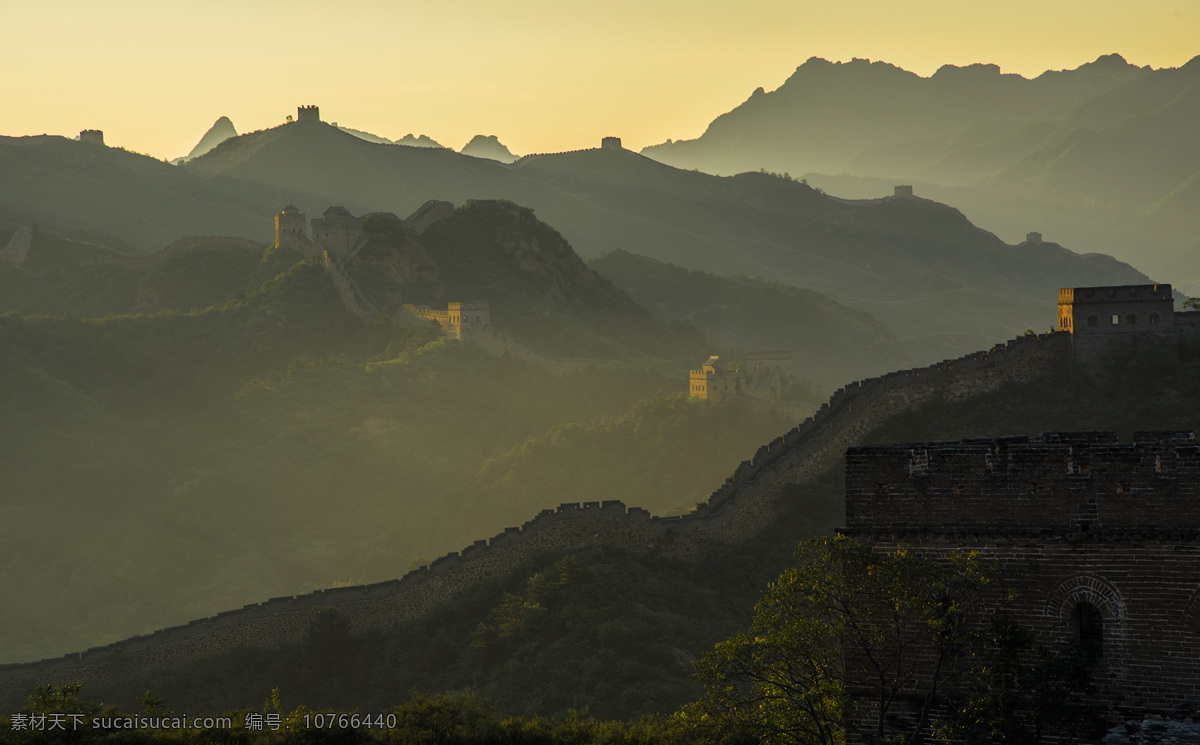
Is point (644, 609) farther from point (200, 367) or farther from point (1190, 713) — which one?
point (200, 367)

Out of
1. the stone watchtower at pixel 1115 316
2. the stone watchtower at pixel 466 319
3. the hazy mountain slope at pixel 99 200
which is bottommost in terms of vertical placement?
the stone watchtower at pixel 1115 316

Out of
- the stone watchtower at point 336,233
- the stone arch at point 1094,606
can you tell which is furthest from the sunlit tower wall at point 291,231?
the stone arch at point 1094,606

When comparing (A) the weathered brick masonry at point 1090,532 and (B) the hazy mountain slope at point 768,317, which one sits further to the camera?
(B) the hazy mountain slope at point 768,317

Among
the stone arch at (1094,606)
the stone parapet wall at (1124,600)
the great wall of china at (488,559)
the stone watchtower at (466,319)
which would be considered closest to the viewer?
the stone parapet wall at (1124,600)

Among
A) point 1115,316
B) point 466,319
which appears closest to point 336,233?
point 466,319

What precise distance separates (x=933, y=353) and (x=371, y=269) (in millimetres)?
82627

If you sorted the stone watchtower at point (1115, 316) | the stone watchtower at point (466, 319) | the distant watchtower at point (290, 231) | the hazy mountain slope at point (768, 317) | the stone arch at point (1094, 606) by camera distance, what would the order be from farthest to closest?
the hazy mountain slope at point (768, 317), the distant watchtower at point (290, 231), the stone watchtower at point (466, 319), the stone watchtower at point (1115, 316), the stone arch at point (1094, 606)

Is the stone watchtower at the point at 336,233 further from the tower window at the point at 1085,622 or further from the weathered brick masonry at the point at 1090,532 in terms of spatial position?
the tower window at the point at 1085,622

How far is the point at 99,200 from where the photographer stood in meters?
180

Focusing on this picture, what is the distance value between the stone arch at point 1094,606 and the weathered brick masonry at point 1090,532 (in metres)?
0.01

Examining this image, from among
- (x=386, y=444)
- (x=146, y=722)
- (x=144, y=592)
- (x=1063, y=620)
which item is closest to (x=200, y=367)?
(x=386, y=444)

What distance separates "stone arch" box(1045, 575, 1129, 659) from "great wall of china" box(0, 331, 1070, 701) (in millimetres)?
32570

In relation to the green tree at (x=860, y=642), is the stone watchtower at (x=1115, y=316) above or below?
above

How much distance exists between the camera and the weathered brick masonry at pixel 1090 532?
13469mm
